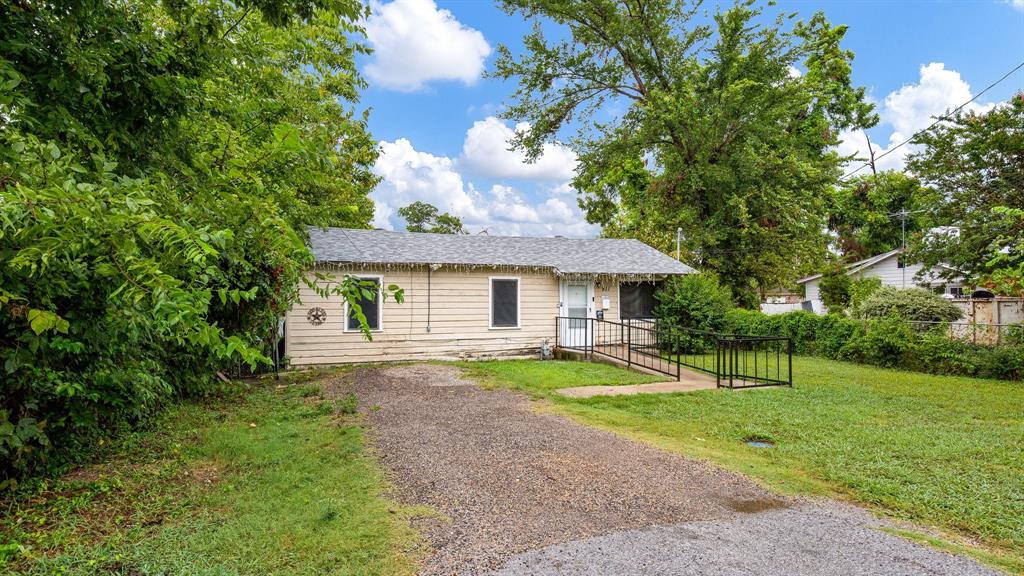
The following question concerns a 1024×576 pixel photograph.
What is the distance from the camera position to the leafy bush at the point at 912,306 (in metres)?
11.8

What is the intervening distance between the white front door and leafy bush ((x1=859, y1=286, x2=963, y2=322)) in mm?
7162

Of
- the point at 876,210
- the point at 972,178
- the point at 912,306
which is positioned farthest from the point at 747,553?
the point at 876,210

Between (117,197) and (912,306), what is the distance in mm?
15053

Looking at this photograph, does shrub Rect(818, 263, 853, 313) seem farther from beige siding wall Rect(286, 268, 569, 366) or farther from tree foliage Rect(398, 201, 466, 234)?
tree foliage Rect(398, 201, 466, 234)

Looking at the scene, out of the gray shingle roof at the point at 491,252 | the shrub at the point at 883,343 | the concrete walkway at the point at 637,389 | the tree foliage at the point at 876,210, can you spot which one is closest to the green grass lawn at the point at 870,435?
the concrete walkway at the point at 637,389

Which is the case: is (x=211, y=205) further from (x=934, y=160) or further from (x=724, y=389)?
(x=934, y=160)

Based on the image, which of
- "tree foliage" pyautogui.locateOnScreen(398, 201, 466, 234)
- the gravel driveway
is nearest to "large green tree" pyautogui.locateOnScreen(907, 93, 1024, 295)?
the gravel driveway

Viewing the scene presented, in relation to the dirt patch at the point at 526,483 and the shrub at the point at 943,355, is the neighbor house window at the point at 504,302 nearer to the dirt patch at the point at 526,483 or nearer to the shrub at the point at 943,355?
the dirt patch at the point at 526,483

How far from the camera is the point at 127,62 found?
134 inches

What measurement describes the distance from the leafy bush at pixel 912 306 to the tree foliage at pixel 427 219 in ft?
119

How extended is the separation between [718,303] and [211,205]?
13086 millimetres

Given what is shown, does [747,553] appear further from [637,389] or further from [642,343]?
[642,343]

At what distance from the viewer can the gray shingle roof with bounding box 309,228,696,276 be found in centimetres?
1196

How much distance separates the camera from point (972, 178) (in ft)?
44.2
